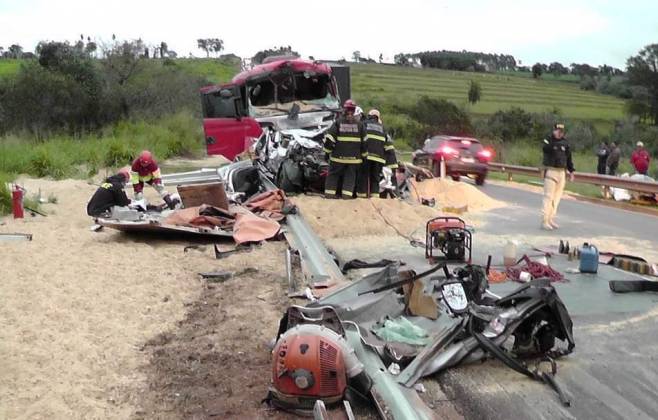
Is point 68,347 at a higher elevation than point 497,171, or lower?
higher

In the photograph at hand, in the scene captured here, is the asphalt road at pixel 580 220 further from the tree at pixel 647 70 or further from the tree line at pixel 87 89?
the tree at pixel 647 70

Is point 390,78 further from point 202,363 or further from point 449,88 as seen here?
point 202,363

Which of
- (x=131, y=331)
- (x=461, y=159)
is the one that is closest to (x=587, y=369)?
(x=131, y=331)

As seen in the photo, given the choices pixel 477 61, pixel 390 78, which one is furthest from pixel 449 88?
pixel 477 61

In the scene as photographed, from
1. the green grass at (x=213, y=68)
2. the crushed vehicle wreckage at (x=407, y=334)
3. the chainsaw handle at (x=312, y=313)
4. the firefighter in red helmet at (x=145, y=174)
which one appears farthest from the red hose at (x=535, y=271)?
the green grass at (x=213, y=68)

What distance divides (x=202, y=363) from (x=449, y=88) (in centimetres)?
6965

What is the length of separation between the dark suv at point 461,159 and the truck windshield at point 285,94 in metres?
4.72

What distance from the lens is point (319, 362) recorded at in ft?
14.8

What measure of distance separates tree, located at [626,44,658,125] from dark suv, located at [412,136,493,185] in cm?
3983

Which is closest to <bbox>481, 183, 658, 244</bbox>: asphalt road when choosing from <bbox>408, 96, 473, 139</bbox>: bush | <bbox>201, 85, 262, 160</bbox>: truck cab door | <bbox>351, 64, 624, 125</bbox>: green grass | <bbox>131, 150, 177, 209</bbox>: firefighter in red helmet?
<bbox>131, 150, 177, 209</bbox>: firefighter in red helmet

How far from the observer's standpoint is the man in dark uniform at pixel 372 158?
12.9m

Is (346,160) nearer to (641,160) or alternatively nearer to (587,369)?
(587,369)

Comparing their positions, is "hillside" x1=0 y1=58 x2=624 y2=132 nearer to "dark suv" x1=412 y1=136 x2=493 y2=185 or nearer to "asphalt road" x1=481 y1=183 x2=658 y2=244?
"dark suv" x1=412 y1=136 x2=493 y2=185

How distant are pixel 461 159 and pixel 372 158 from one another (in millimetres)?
8652
